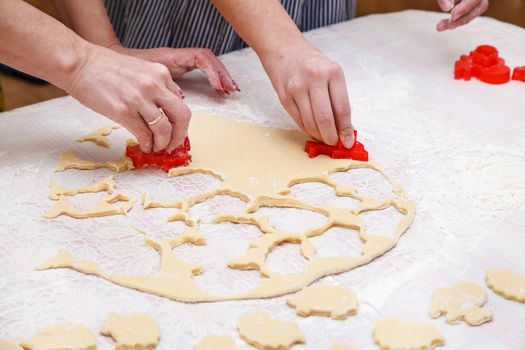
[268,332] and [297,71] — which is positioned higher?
[297,71]

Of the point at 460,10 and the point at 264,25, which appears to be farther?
the point at 460,10

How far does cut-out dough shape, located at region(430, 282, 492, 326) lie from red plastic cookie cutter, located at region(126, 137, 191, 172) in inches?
18.9

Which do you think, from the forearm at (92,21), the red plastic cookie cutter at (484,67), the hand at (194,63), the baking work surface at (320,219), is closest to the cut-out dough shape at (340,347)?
the baking work surface at (320,219)

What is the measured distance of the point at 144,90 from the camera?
41.1 inches

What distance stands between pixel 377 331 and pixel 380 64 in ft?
2.79

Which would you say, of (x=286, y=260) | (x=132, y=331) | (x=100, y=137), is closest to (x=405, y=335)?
(x=286, y=260)

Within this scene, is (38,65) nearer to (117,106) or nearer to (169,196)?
(117,106)

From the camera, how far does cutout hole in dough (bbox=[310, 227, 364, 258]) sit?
948 mm

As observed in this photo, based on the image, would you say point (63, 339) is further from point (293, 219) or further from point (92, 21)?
point (92, 21)

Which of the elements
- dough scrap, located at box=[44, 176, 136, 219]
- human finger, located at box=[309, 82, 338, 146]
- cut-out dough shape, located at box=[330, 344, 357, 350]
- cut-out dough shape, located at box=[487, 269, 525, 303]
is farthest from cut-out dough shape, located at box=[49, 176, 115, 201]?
cut-out dough shape, located at box=[487, 269, 525, 303]

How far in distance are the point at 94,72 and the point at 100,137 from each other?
19 cm

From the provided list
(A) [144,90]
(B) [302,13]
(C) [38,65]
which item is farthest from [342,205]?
(B) [302,13]

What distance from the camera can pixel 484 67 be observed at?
1.46 meters

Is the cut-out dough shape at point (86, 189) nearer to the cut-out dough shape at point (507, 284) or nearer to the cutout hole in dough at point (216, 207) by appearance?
the cutout hole in dough at point (216, 207)
